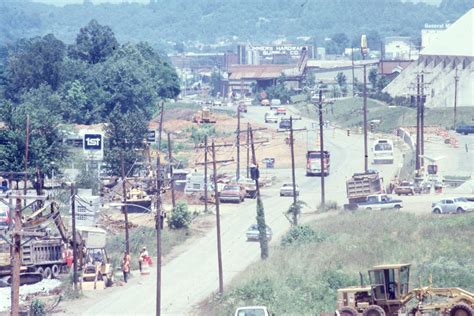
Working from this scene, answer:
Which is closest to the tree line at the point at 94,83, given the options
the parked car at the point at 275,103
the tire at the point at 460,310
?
the parked car at the point at 275,103

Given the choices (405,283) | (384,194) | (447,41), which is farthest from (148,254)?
(447,41)

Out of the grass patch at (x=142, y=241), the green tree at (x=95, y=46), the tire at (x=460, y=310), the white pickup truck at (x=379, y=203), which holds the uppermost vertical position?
the green tree at (x=95, y=46)

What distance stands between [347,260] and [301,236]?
676 centimetres

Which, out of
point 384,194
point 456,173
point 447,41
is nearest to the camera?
point 384,194

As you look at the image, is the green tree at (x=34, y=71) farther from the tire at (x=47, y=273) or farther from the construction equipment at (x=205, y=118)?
the tire at (x=47, y=273)

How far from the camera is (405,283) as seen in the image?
31.1 meters

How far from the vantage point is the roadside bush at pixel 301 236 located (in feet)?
162

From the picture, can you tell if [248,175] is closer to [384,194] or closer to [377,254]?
[384,194]

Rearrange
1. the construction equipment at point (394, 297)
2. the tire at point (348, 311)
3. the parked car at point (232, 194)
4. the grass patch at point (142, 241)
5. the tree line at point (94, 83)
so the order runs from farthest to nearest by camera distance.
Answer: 1. the tree line at point (94, 83)
2. the parked car at point (232, 194)
3. the grass patch at point (142, 241)
4. the tire at point (348, 311)
5. the construction equipment at point (394, 297)

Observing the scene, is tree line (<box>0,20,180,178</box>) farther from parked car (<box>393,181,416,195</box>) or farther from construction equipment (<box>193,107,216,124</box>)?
parked car (<box>393,181,416,195</box>)

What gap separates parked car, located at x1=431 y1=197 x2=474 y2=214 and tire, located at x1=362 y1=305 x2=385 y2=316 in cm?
2382

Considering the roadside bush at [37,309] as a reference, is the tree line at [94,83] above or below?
above

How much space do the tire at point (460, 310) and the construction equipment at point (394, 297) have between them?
1.05 ft

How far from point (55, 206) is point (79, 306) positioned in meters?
5.88
